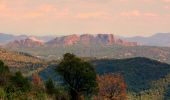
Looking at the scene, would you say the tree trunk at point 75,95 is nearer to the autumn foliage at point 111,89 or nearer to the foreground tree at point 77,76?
the foreground tree at point 77,76

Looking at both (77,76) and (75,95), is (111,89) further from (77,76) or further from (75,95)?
(75,95)

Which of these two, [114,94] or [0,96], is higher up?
[0,96]

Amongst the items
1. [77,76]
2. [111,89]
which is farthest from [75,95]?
[111,89]

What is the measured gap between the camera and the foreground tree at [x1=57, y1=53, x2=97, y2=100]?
7988 centimetres

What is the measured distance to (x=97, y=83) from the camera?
84.2m

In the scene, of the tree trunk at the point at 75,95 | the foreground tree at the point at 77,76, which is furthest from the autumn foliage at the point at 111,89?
the tree trunk at the point at 75,95

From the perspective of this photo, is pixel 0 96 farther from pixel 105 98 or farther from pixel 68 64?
pixel 105 98

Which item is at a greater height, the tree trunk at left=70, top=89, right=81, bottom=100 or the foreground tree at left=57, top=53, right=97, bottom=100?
the foreground tree at left=57, top=53, right=97, bottom=100

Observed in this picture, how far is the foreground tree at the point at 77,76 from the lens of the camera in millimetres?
79875

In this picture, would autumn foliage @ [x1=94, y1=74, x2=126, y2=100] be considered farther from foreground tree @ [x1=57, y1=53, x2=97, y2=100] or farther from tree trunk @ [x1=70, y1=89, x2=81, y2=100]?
tree trunk @ [x1=70, y1=89, x2=81, y2=100]

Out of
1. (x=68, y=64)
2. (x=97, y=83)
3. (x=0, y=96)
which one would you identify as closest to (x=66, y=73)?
(x=68, y=64)

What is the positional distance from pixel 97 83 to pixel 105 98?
12.2 feet

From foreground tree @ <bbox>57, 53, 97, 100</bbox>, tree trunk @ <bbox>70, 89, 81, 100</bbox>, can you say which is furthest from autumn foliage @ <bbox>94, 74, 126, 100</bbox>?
tree trunk @ <bbox>70, 89, 81, 100</bbox>

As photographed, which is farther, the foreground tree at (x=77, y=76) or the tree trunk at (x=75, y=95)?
the foreground tree at (x=77, y=76)
